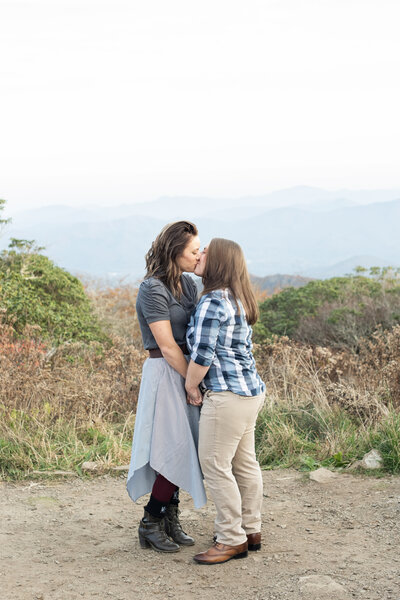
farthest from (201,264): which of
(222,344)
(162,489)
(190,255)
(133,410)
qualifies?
(133,410)

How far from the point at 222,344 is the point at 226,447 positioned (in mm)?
581

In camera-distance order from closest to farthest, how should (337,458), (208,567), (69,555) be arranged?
(208,567) → (69,555) → (337,458)

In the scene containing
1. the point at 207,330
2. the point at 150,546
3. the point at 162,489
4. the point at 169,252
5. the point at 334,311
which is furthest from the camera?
the point at 334,311

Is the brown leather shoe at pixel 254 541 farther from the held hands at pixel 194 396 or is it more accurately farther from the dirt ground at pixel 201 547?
the held hands at pixel 194 396

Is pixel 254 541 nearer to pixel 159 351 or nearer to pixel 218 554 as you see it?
pixel 218 554

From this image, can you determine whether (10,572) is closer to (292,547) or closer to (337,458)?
(292,547)

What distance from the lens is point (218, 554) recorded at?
3.88 meters

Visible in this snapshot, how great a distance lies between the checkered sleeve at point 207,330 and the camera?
3.63 metres

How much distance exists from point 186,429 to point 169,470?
255mm

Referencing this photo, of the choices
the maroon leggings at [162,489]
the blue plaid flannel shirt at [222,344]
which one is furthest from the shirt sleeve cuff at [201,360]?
the maroon leggings at [162,489]

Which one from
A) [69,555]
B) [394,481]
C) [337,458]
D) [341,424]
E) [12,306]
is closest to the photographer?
A: [69,555]

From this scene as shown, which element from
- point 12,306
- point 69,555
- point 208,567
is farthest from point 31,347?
point 208,567

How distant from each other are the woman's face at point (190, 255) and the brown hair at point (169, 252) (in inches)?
0.7

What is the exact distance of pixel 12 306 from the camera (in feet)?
28.3
